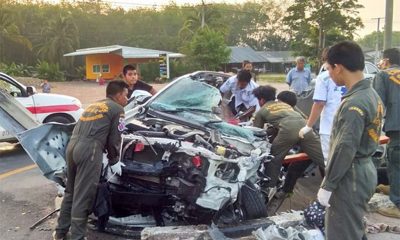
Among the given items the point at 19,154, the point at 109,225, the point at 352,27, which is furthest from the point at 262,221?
the point at 352,27

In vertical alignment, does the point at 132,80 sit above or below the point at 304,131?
above

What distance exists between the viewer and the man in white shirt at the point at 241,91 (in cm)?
695

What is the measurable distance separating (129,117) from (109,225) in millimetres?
1217

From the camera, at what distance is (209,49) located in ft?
138

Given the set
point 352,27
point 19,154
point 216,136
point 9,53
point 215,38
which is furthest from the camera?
point 9,53

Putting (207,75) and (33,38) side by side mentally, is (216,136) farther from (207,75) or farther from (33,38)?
(33,38)

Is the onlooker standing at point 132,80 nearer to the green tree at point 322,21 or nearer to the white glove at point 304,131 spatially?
the white glove at point 304,131

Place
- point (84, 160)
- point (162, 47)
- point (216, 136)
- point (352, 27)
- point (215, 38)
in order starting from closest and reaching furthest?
point (84, 160) → point (216, 136) → point (352, 27) → point (215, 38) → point (162, 47)

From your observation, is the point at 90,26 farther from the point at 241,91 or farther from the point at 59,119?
the point at 241,91

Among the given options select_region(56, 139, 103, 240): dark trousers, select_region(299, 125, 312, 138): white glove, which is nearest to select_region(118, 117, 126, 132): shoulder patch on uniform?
select_region(56, 139, 103, 240): dark trousers

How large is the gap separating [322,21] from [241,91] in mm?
32623

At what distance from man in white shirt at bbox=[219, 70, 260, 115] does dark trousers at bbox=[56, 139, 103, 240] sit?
3073mm

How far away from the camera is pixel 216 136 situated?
463 centimetres

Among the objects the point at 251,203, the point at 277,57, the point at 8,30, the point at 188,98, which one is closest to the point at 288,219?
the point at 251,203
